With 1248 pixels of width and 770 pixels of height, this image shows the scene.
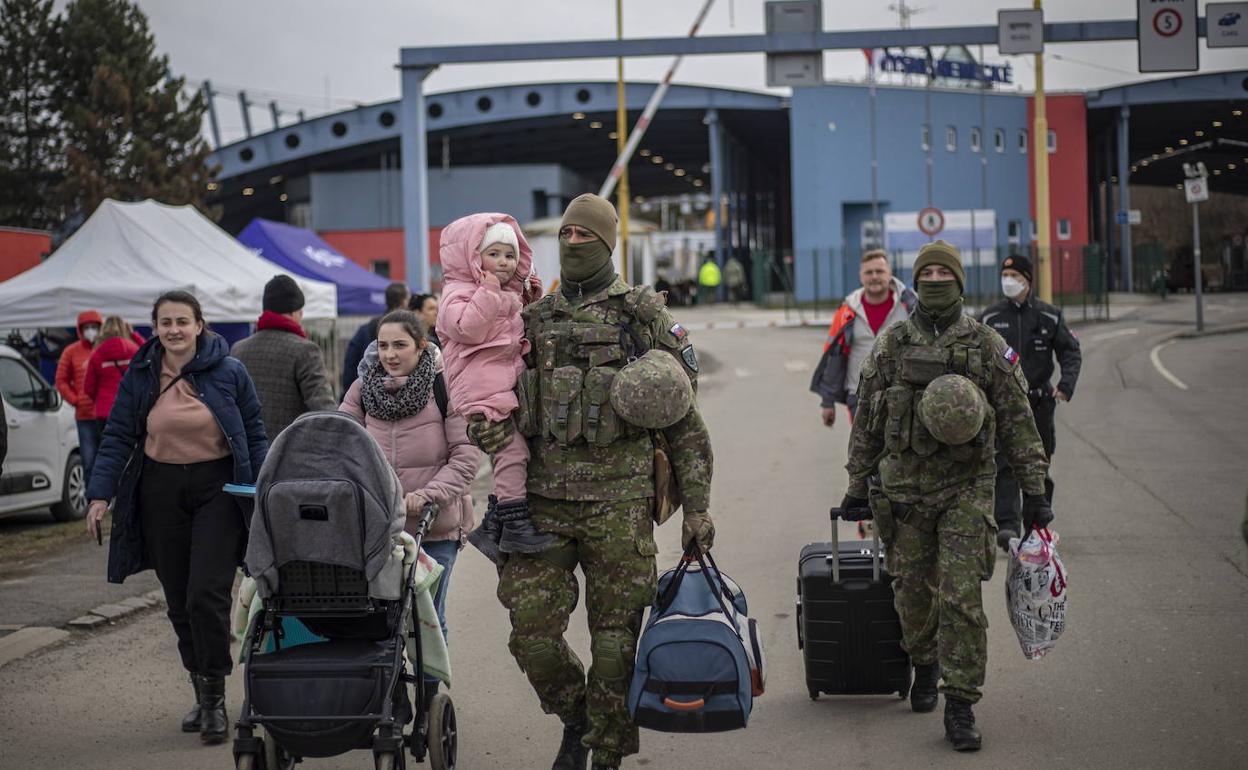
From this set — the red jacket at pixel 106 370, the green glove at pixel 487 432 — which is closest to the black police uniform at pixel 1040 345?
the green glove at pixel 487 432

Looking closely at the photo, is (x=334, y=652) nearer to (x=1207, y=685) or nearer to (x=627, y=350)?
(x=627, y=350)

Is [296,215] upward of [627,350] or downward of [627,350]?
upward

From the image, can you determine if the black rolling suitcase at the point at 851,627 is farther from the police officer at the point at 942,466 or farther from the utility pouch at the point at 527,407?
the utility pouch at the point at 527,407

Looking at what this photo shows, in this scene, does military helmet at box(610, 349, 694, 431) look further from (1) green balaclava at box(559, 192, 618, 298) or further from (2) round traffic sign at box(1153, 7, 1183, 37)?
(2) round traffic sign at box(1153, 7, 1183, 37)

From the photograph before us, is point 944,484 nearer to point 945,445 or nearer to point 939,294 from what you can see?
point 945,445

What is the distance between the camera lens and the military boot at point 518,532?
15.1 ft

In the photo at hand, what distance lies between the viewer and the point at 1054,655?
21.5 ft

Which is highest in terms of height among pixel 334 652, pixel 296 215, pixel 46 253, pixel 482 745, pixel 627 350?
pixel 296 215

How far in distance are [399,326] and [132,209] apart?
12.6 metres

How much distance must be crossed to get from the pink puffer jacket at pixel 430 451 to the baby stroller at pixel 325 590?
65cm

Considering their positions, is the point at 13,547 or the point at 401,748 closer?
the point at 401,748

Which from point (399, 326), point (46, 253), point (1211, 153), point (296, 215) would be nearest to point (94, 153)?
point (46, 253)

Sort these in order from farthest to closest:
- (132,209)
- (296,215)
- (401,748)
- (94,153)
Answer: (296,215)
(94,153)
(132,209)
(401,748)

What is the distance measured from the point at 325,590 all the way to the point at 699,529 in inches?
52.5
